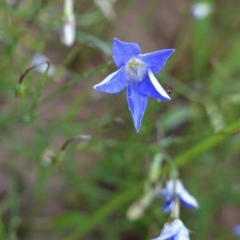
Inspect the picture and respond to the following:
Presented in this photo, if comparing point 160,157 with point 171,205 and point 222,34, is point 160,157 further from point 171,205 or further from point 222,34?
point 222,34

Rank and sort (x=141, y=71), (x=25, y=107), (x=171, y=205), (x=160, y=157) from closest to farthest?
(x=141, y=71) → (x=171, y=205) → (x=160, y=157) → (x=25, y=107)

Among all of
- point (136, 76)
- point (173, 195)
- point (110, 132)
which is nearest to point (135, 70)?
point (136, 76)

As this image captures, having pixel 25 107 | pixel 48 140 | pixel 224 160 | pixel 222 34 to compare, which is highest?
pixel 25 107

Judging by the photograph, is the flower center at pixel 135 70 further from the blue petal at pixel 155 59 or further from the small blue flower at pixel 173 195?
the small blue flower at pixel 173 195

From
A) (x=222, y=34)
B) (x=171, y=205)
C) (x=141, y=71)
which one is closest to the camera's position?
(x=141, y=71)

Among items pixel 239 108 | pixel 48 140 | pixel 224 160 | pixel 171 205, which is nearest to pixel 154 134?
pixel 224 160

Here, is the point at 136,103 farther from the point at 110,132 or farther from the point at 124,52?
the point at 110,132

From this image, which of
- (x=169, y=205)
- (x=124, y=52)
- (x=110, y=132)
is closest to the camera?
(x=124, y=52)
